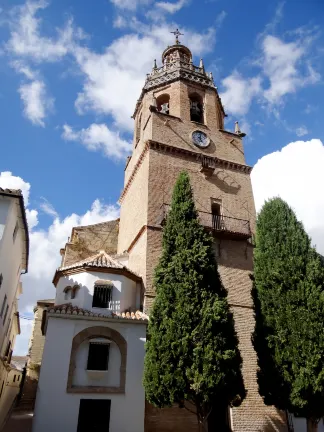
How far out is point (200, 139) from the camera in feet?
67.3

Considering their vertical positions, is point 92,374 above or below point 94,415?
above

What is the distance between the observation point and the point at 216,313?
37.0ft

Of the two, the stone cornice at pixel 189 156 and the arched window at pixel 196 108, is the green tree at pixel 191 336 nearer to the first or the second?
the stone cornice at pixel 189 156

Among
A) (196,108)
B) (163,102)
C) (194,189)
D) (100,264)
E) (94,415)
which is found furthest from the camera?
(163,102)

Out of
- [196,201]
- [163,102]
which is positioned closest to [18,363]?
[196,201]

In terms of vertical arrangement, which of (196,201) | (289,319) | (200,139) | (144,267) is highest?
(200,139)

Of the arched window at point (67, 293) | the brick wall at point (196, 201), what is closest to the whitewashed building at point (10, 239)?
the arched window at point (67, 293)

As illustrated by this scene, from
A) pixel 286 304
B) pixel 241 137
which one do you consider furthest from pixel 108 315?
pixel 241 137

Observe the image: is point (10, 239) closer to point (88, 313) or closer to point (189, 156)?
point (88, 313)

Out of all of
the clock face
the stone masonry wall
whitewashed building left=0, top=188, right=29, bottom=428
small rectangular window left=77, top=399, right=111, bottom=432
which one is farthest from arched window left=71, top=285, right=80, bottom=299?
the clock face

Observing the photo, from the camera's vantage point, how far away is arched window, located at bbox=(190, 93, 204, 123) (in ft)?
73.3

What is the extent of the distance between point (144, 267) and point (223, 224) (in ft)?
15.8

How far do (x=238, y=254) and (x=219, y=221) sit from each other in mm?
1884

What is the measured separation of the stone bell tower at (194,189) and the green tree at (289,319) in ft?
9.86
